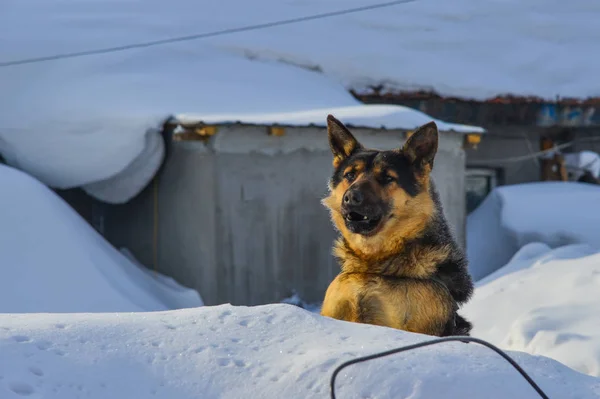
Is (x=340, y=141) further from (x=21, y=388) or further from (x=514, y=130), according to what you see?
(x=514, y=130)

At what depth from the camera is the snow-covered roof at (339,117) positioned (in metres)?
10.9

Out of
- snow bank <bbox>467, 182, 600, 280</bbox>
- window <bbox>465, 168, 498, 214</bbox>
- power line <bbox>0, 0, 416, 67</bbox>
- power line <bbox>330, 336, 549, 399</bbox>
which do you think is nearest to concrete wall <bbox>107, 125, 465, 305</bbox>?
snow bank <bbox>467, 182, 600, 280</bbox>

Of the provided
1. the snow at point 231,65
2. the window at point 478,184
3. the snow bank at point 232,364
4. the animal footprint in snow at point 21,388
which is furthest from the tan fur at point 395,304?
the window at point 478,184

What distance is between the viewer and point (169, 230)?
1173cm

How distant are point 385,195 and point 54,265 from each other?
20.1ft

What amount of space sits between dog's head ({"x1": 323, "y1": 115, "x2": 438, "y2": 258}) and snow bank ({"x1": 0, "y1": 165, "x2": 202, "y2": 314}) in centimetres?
500

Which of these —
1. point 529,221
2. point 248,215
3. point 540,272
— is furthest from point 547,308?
point 529,221

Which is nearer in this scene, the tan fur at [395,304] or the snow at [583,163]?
the tan fur at [395,304]

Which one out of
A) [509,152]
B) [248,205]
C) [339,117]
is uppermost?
[339,117]

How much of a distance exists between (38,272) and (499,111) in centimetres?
985

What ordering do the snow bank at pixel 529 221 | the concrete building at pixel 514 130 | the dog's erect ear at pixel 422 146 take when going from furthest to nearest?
1. the concrete building at pixel 514 130
2. the snow bank at pixel 529 221
3. the dog's erect ear at pixel 422 146

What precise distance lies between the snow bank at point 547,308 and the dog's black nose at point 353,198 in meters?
2.38

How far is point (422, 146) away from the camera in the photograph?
396 cm

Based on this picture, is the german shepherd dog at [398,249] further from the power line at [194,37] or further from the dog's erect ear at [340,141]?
the power line at [194,37]
